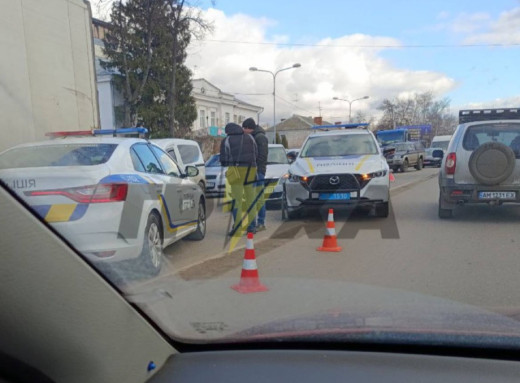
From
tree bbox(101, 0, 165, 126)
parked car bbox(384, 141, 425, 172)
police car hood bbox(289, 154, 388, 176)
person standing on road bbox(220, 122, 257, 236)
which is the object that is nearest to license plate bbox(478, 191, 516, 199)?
police car hood bbox(289, 154, 388, 176)

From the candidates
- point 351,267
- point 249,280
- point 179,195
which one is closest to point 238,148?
point 179,195

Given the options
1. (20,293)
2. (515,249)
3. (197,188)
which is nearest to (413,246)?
(515,249)

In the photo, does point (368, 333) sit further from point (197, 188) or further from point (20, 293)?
point (197, 188)

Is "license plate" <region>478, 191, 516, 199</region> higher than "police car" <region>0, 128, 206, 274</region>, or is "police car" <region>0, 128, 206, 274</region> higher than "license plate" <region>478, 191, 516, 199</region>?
Result: "police car" <region>0, 128, 206, 274</region>

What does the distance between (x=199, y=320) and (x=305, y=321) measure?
612mm

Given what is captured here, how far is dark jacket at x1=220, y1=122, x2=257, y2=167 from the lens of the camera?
809 cm

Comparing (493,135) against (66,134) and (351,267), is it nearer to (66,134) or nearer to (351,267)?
(351,267)

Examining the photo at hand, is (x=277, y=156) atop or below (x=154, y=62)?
below

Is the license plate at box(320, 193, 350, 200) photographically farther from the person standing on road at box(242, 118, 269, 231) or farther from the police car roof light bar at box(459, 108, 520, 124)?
the police car roof light bar at box(459, 108, 520, 124)

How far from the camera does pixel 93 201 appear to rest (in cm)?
339

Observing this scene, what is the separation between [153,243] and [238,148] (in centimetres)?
373

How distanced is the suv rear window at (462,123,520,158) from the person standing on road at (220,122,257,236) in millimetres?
3795

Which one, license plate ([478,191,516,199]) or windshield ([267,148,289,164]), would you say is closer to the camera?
license plate ([478,191,516,199])

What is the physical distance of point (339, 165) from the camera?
881 cm
